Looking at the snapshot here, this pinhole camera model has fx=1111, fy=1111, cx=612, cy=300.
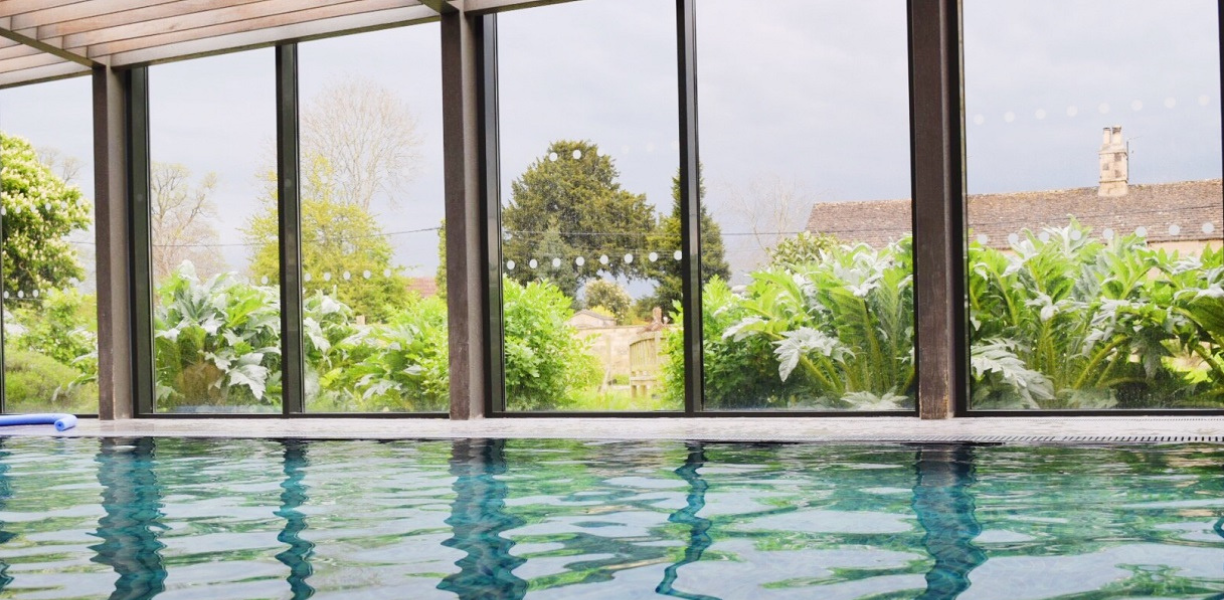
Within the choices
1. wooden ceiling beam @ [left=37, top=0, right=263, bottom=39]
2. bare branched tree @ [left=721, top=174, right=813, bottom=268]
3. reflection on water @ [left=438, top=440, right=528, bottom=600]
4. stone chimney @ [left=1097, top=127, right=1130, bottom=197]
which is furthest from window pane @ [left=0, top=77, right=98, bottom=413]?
stone chimney @ [left=1097, top=127, right=1130, bottom=197]


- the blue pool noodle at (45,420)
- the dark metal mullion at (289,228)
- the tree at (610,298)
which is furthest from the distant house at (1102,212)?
the blue pool noodle at (45,420)

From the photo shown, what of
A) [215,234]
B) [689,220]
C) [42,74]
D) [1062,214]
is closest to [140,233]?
[215,234]

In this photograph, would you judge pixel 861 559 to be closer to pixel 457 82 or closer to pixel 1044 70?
pixel 1044 70

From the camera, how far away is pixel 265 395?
8734mm

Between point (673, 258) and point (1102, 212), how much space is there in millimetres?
2675

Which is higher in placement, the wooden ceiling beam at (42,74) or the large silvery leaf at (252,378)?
the wooden ceiling beam at (42,74)

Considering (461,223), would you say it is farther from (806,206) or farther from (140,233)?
(140,233)

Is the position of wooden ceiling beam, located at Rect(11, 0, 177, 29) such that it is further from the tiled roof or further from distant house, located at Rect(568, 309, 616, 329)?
the tiled roof

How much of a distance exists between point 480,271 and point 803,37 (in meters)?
2.71

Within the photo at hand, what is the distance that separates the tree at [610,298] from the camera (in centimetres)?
768

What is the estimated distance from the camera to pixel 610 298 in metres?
7.71

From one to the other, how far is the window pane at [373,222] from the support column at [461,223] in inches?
19.2

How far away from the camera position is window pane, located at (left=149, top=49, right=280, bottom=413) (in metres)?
8.71

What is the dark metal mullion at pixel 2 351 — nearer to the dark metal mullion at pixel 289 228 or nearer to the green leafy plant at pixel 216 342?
the green leafy plant at pixel 216 342
